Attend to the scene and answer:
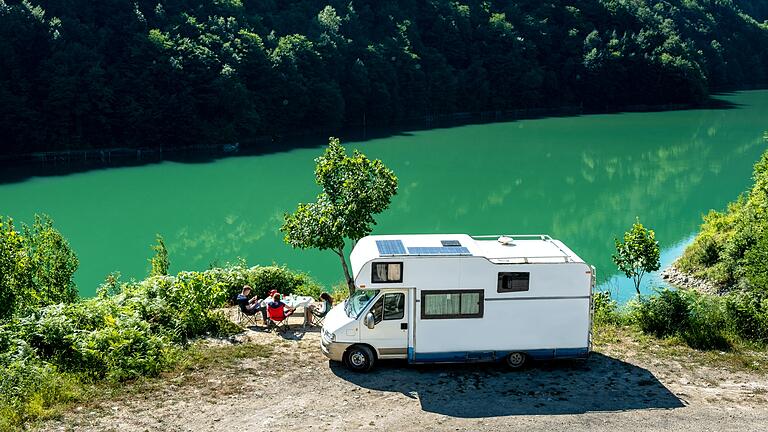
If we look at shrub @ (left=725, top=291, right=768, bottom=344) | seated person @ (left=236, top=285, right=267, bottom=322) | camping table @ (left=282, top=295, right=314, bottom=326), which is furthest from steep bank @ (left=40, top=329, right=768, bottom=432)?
camping table @ (left=282, top=295, right=314, bottom=326)

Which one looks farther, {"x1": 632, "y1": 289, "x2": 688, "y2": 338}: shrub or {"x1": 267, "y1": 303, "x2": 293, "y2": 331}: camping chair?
{"x1": 267, "y1": 303, "x2": 293, "y2": 331}: camping chair

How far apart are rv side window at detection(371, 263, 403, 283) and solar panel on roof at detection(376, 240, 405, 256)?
0.21m

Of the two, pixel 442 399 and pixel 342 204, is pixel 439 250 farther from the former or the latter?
pixel 342 204

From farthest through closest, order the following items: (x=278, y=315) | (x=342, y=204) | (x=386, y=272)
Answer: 1. (x=342, y=204)
2. (x=278, y=315)
3. (x=386, y=272)

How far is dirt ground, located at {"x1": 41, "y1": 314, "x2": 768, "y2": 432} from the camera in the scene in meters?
11.1

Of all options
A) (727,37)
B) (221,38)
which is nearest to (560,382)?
(221,38)

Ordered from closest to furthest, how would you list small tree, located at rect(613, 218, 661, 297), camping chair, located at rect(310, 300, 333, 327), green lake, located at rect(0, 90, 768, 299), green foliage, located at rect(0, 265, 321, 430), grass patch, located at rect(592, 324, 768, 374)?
green foliage, located at rect(0, 265, 321, 430)
grass patch, located at rect(592, 324, 768, 374)
camping chair, located at rect(310, 300, 333, 327)
small tree, located at rect(613, 218, 661, 297)
green lake, located at rect(0, 90, 768, 299)

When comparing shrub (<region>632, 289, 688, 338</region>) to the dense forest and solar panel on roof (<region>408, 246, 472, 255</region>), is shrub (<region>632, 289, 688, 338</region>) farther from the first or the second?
the dense forest

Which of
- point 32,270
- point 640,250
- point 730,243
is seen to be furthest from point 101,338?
point 730,243

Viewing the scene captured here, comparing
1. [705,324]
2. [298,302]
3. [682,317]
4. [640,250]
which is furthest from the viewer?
[640,250]

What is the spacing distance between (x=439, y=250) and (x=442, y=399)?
2400mm

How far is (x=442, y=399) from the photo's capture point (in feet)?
39.2

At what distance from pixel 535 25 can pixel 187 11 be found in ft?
155

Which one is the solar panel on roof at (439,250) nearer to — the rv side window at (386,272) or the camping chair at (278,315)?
the rv side window at (386,272)
